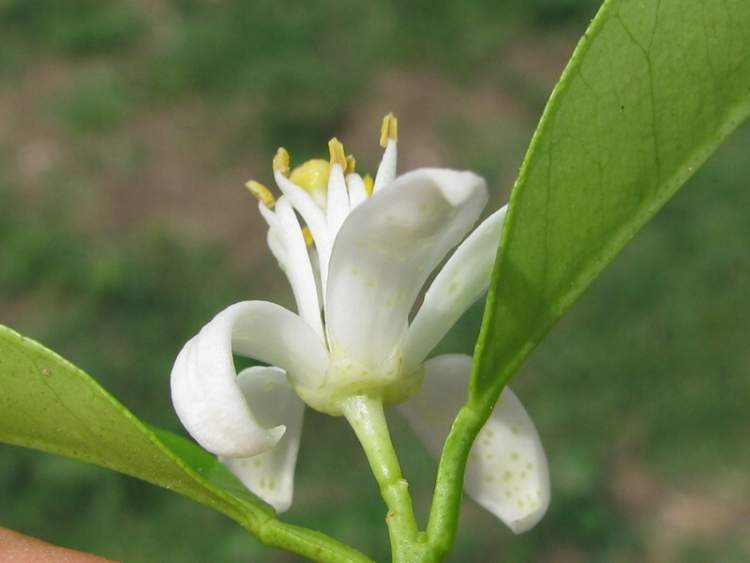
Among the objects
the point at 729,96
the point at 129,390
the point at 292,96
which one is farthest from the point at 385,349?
the point at 292,96

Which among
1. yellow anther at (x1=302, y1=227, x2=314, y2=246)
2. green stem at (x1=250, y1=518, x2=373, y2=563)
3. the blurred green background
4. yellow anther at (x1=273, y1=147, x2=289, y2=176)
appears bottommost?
the blurred green background

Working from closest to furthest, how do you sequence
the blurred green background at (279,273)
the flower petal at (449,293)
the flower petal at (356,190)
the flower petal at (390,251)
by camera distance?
1. the flower petal at (390,251)
2. the flower petal at (449,293)
3. the flower petal at (356,190)
4. the blurred green background at (279,273)

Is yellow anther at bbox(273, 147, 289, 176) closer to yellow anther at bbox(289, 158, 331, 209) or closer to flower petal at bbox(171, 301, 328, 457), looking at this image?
yellow anther at bbox(289, 158, 331, 209)

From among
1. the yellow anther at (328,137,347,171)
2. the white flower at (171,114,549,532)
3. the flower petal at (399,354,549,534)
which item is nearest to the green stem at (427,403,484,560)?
the white flower at (171,114,549,532)

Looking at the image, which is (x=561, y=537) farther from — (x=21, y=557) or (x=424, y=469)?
(x=21, y=557)

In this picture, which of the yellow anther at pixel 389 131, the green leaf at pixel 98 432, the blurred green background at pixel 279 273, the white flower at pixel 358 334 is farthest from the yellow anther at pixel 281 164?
the blurred green background at pixel 279 273

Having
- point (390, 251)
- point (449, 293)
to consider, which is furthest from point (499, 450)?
point (390, 251)

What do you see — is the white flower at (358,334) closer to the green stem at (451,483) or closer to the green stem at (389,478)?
the green stem at (389,478)
